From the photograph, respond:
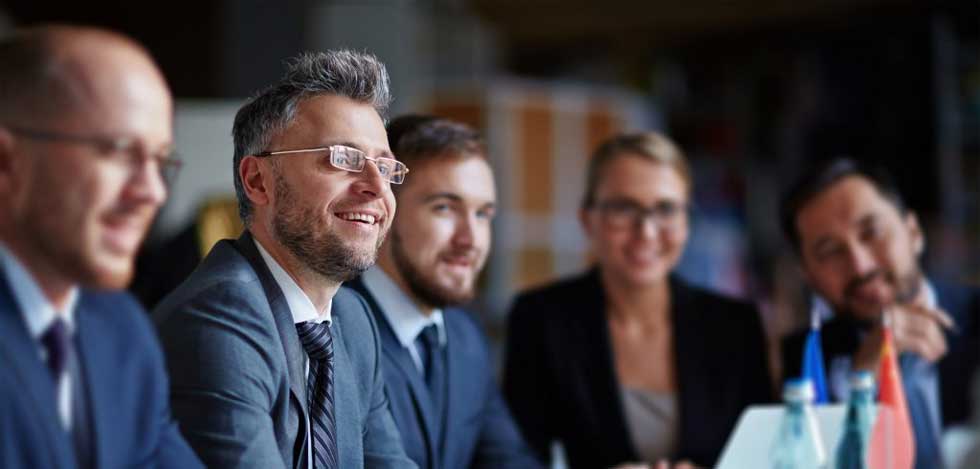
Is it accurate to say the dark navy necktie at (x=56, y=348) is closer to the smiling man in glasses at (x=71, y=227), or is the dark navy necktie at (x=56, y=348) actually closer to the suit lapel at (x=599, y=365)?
the smiling man in glasses at (x=71, y=227)

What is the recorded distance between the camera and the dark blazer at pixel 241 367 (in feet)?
3.15

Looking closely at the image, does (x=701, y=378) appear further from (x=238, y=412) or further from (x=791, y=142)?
(x=791, y=142)

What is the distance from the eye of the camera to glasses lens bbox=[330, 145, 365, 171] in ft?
3.37

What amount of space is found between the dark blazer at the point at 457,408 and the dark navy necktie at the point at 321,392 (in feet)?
0.84

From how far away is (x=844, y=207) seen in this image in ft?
7.07

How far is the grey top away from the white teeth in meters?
1.15

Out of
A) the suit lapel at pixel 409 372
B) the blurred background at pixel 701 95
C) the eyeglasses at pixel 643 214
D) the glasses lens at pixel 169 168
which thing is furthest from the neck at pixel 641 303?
the blurred background at pixel 701 95

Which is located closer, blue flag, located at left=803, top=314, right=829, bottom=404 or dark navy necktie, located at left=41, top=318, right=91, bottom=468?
dark navy necktie, located at left=41, top=318, right=91, bottom=468

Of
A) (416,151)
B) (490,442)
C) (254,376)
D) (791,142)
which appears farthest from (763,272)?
(254,376)

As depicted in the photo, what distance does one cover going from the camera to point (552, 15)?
6.76 m

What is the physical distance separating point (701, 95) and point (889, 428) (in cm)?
551

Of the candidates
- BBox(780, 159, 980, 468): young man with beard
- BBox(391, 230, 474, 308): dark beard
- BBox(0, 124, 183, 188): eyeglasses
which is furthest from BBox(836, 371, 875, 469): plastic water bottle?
BBox(0, 124, 183, 188): eyeglasses

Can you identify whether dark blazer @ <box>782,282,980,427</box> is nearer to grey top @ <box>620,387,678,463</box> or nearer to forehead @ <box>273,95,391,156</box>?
grey top @ <box>620,387,678,463</box>

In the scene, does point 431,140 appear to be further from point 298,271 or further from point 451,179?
point 298,271
